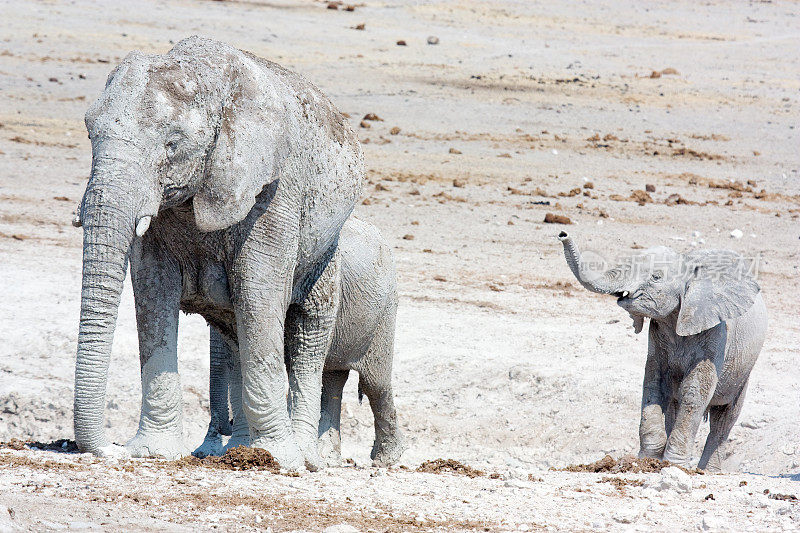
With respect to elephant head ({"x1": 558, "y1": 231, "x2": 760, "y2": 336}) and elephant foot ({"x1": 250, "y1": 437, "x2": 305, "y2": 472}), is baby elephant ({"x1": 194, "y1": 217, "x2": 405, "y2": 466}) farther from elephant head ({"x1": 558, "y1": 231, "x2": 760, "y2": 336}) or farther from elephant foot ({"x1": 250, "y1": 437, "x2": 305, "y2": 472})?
elephant head ({"x1": 558, "y1": 231, "x2": 760, "y2": 336})

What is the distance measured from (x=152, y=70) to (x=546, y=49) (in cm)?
2157

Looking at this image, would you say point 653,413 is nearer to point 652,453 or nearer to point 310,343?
point 652,453

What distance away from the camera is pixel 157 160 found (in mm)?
5035

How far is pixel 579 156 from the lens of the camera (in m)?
18.0

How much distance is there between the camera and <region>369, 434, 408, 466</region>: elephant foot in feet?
26.8

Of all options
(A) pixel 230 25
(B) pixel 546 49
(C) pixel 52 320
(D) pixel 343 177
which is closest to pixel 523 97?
(B) pixel 546 49

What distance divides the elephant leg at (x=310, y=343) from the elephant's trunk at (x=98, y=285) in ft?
4.73

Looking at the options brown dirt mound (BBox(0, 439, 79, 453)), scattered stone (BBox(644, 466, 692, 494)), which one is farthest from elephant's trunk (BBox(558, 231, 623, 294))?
brown dirt mound (BBox(0, 439, 79, 453))

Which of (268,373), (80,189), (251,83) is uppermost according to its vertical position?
(251,83)

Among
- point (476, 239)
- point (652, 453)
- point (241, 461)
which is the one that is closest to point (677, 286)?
point (652, 453)

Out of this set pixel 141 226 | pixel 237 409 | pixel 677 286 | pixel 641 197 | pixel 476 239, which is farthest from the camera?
pixel 641 197

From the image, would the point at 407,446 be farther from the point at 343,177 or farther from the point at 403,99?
the point at 403,99

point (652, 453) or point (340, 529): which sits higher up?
point (340, 529)

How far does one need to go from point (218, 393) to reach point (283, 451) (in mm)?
1243
